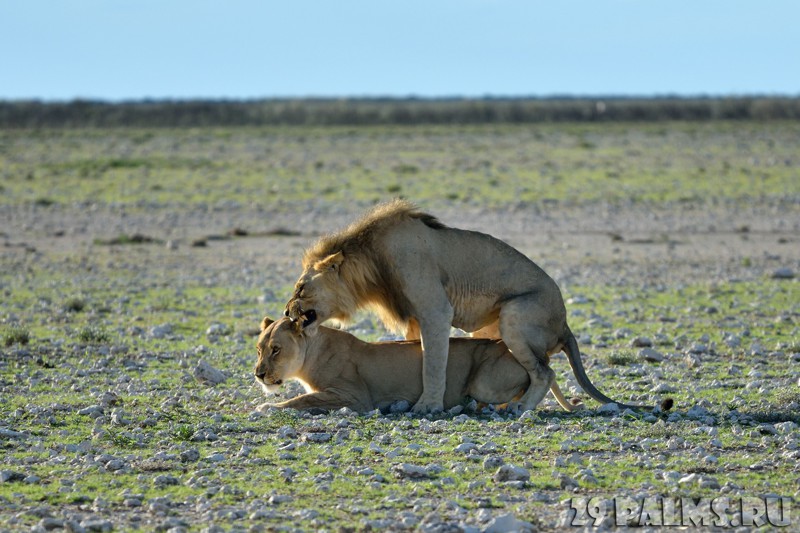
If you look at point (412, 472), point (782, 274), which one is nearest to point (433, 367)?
point (412, 472)

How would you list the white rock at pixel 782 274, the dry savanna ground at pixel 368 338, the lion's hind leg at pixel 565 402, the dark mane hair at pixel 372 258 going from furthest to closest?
the white rock at pixel 782 274, the dark mane hair at pixel 372 258, the lion's hind leg at pixel 565 402, the dry savanna ground at pixel 368 338

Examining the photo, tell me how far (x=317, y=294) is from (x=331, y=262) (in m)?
0.33

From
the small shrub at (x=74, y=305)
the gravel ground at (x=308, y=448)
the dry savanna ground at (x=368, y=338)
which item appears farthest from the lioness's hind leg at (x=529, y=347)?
the small shrub at (x=74, y=305)

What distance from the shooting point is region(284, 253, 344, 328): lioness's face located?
11430mm

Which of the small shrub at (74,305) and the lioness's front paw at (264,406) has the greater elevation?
the lioness's front paw at (264,406)

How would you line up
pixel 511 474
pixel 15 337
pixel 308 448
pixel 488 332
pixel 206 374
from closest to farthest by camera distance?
pixel 511 474, pixel 308 448, pixel 488 332, pixel 206 374, pixel 15 337

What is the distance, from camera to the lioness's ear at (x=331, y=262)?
11383 mm

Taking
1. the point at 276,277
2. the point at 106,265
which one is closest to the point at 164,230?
the point at 106,265

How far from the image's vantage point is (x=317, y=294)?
11.5 m

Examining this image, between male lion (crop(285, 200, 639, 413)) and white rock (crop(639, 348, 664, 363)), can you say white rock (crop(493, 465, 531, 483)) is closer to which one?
male lion (crop(285, 200, 639, 413))

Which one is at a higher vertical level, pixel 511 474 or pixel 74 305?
pixel 511 474

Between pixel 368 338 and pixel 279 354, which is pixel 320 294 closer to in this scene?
pixel 279 354

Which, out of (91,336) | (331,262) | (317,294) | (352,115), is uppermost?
(331,262)

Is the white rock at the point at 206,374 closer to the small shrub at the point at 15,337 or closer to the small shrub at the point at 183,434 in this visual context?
the small shrub at the point at 183,434
